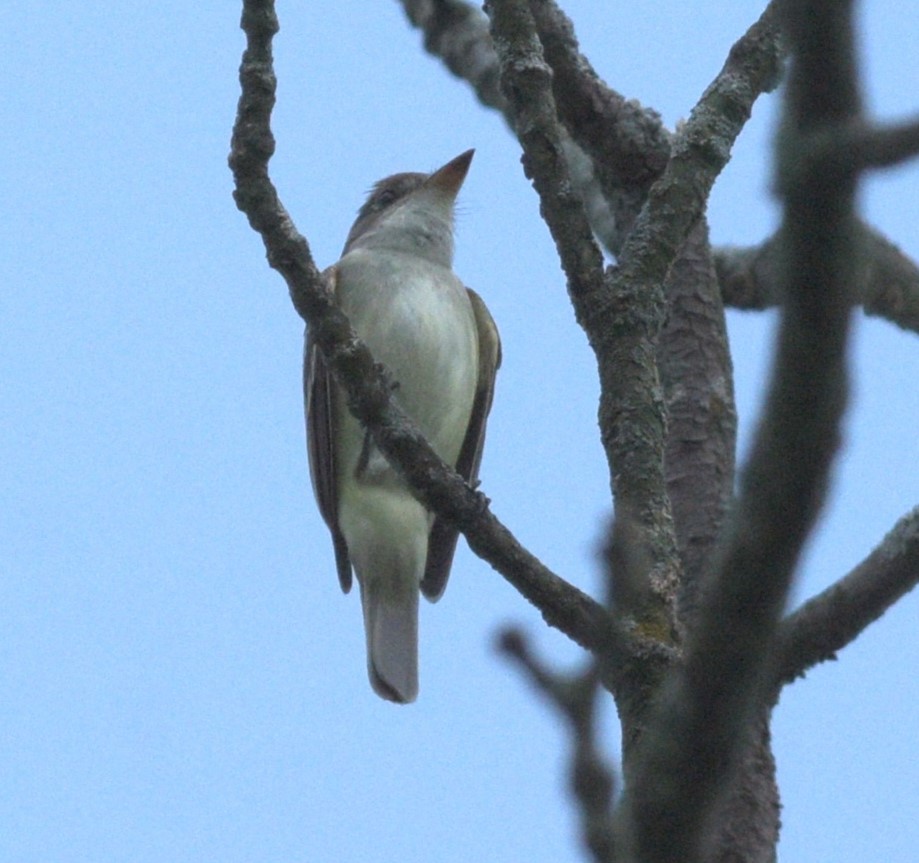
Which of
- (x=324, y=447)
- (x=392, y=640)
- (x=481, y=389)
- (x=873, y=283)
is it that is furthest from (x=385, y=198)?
(x=873, y=283)

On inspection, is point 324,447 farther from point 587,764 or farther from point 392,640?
point 587,764

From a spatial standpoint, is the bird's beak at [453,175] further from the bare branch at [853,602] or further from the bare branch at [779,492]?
the bare branch at [779,492]

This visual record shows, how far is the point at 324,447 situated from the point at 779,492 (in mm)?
6051

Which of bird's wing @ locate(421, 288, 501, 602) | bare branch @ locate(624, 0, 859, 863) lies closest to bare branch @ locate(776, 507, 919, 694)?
bare branch @ locate(624, 0, 859, 863)

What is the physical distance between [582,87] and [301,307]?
7.32 ft

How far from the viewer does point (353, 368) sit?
167 inches

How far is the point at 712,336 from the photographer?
19.0ft

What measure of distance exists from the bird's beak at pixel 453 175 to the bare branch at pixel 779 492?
6982 millimetres

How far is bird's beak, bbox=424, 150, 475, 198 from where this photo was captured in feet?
28.7

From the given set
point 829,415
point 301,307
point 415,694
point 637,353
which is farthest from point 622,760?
point 415,694

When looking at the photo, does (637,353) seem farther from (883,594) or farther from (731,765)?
(731,765)

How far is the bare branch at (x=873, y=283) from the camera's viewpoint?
6.97 meters

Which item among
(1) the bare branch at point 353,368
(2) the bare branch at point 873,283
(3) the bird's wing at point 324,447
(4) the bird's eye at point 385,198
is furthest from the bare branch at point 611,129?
(4) the bird's eye at point 385,198

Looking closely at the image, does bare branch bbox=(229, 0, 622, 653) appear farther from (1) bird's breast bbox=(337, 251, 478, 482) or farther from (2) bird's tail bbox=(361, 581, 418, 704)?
(1) bird's breast bbox=(337, 251, 478, 482)
